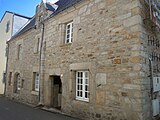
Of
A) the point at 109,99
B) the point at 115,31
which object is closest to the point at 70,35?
the point at 115,31

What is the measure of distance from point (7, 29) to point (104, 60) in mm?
14026

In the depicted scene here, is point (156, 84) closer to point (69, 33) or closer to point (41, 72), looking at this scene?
point (69, 33)

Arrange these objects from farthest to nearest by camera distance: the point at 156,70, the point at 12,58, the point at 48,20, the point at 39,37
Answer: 1. the point at 12,58
2. the point at 39,37
3. the point at 48,20
4. the point at 156,70

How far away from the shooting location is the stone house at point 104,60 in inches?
175

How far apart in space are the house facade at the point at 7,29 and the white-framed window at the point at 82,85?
11.2 m

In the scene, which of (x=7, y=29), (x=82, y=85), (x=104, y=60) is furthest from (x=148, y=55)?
(x=7, y=29)

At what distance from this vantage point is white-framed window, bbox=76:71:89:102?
5970 millimetres

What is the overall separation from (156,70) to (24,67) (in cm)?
853

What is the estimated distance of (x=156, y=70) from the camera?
523 centimetres

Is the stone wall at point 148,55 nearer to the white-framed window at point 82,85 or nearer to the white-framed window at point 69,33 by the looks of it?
the white-framed window at point 82,85

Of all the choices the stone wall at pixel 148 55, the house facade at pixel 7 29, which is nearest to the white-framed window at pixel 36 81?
the stone wall at pixel 148 55

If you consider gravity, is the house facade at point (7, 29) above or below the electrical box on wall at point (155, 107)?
above

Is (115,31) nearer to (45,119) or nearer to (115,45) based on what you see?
(115,45)

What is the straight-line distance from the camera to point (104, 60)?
5242mm
